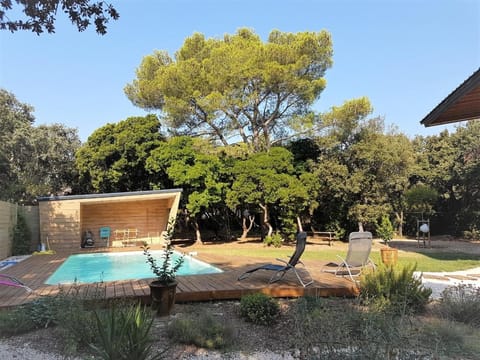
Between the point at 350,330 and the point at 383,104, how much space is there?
1675 cm

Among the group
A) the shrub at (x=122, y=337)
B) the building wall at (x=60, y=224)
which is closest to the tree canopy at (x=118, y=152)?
the building wall at (x=60, y=224)

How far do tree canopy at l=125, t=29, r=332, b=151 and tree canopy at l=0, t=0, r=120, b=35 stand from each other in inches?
584

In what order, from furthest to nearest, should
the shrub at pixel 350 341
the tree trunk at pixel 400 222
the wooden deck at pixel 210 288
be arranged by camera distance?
the tree trunk at pixel 400 222 < the wooden deck at pixel 210 288 < the shrub at pixel 350 341

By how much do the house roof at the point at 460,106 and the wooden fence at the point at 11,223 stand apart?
1166 cm

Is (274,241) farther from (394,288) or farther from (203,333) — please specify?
(203,333)

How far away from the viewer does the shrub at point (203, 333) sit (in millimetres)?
3797

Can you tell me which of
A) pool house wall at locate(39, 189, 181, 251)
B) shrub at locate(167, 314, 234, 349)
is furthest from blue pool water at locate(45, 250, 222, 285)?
shrub at locate(167, 314, 234, 349)

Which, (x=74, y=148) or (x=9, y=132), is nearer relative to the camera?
(x=9, y=132)

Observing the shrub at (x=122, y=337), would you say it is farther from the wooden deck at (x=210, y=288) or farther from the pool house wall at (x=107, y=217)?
the pool house wall at (x=107, y=217)

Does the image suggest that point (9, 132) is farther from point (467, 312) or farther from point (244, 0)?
point (467, 312)

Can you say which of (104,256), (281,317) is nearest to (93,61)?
(104,256)

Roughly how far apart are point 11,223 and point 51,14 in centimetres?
1075

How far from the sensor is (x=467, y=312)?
4.41 m

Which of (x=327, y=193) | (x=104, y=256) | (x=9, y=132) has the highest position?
(x=9, y=132)
